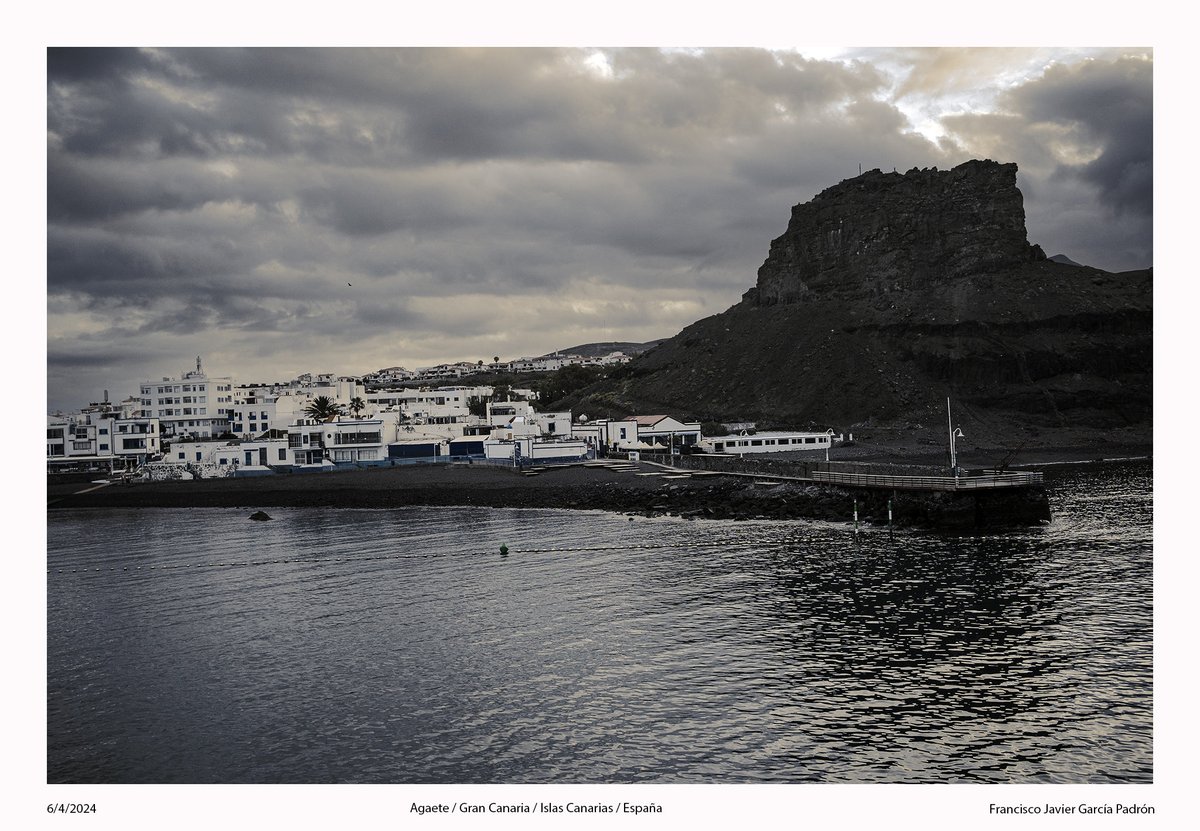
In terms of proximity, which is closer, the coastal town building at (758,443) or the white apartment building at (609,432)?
the coastal town building at (758,443)

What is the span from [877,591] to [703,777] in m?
18.6

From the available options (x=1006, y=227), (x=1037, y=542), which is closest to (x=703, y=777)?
(x=1037, y=542)

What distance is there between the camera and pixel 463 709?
22875mm

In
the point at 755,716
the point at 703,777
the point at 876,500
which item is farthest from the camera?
the point at 876,500

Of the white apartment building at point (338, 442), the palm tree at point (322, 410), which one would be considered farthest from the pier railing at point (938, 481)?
the palm tree at point (322, 410)

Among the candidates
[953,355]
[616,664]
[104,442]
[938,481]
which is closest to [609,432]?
[938,481]

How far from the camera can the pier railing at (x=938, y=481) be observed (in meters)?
54.4

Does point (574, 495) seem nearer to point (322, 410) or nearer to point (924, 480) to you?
point (924, 480)

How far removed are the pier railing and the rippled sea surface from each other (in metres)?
5.89

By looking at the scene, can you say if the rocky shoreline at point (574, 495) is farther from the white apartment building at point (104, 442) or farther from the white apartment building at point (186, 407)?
the white apartment building at point (186, 407)

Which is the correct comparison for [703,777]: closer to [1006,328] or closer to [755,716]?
[755,716]

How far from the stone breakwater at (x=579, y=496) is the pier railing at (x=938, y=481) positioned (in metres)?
0.55
